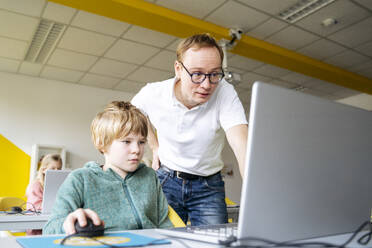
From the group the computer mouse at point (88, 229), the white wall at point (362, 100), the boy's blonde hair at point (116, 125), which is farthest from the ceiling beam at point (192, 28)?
the computer mouse at point (88, 229)

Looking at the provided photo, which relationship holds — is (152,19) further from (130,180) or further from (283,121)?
(283,121)

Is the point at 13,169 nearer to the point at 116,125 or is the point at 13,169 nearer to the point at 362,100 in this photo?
the point at 116,125

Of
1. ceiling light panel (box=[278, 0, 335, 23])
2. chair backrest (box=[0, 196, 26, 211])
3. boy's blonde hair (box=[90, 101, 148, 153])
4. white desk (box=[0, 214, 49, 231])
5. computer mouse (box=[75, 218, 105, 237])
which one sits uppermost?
ceiling light panel (box=[278, 0, 335, 23])

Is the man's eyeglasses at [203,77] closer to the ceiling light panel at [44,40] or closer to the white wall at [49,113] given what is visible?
the ceiling light panel at [44,40]

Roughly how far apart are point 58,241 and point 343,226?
0.63 m

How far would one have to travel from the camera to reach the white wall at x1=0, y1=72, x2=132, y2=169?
5539mm

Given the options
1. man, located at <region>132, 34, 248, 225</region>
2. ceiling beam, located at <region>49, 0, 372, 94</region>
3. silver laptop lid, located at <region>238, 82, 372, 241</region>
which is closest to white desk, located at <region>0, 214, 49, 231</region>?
man, located at <region>132, 34, 248, 225</region>

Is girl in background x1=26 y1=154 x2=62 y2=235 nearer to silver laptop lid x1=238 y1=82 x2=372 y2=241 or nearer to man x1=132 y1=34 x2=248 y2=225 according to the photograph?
man x1=132 y1=34 x2=248 y2=225

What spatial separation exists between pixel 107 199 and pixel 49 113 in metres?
5.32

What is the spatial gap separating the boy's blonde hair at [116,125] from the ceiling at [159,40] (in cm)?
279

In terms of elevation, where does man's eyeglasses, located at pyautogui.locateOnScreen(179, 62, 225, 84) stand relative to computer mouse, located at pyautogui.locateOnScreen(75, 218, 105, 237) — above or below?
above

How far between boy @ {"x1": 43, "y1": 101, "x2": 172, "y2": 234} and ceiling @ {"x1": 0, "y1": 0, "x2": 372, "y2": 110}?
283 cm

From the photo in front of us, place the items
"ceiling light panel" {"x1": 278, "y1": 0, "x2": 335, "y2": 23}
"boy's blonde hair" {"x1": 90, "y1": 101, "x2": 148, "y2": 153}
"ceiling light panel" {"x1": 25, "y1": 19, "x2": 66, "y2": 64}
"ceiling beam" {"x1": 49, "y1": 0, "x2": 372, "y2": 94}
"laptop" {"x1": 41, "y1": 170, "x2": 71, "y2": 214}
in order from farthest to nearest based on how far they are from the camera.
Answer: "ceiling light panel" {"x1": 25, "y1": 19, "x2": 66, "y2": 64}
"ceiling light panel" {"x1": 278, "y1": 0, "x2": 335, "y2": 23}
"ceiling beam" {"x1": 49, "y1": 0, "x2": 372, "y2": 94}
"laptop" {"x1": 41, "y1": 170, "x2": 71, "y2": 214}
"boy's blonde hair" {"x1": 90, "y1": 101, "x2": 148, "y2": 153}

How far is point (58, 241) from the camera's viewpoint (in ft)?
2.21
